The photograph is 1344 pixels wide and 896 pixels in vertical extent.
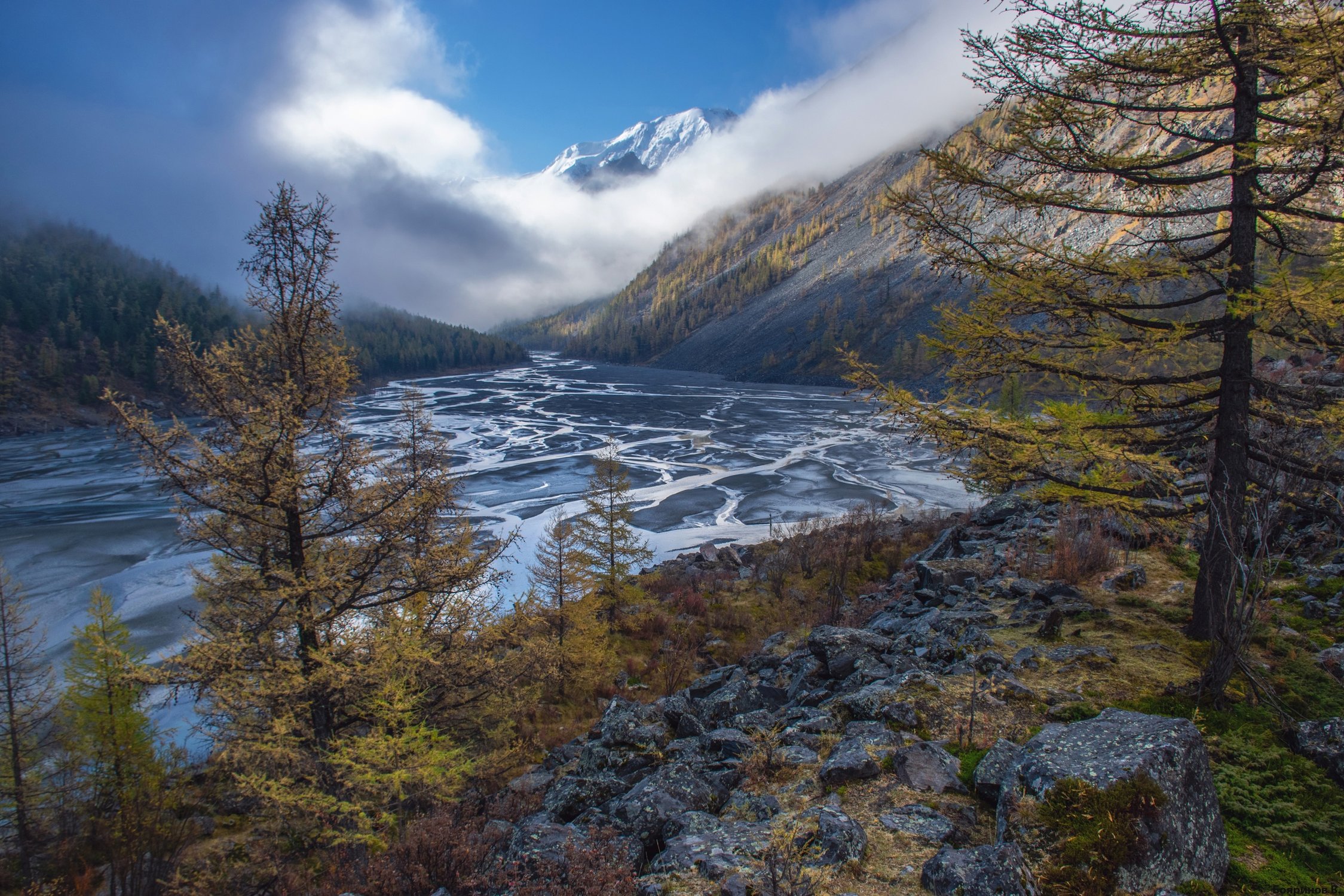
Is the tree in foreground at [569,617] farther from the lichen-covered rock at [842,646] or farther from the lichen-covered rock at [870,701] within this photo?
the lichen-covered rock at [870,701]

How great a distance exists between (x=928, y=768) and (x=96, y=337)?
122m

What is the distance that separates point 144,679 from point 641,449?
39.4 meters

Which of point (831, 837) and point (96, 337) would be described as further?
point (96, 337)

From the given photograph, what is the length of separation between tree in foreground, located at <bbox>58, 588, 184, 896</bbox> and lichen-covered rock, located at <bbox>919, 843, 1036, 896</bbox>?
12197 mm

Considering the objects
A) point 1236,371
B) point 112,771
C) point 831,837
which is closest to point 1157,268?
point 1236,371

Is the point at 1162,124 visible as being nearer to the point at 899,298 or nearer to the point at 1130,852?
the point at 1130,852

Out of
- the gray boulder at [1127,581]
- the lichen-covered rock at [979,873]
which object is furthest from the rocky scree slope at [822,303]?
the lichen-covered rock at [979,873]

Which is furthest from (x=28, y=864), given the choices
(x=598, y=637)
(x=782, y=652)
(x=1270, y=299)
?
(x=1270, y=299)

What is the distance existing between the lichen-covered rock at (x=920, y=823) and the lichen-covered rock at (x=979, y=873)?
0.21 meters

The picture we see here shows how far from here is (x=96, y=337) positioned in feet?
279

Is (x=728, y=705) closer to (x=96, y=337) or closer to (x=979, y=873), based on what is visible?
(x=979, y=873)

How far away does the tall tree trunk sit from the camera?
493cm

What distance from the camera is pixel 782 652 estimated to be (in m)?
10.2

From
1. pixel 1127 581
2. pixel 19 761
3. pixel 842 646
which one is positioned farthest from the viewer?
pixel 19 761
